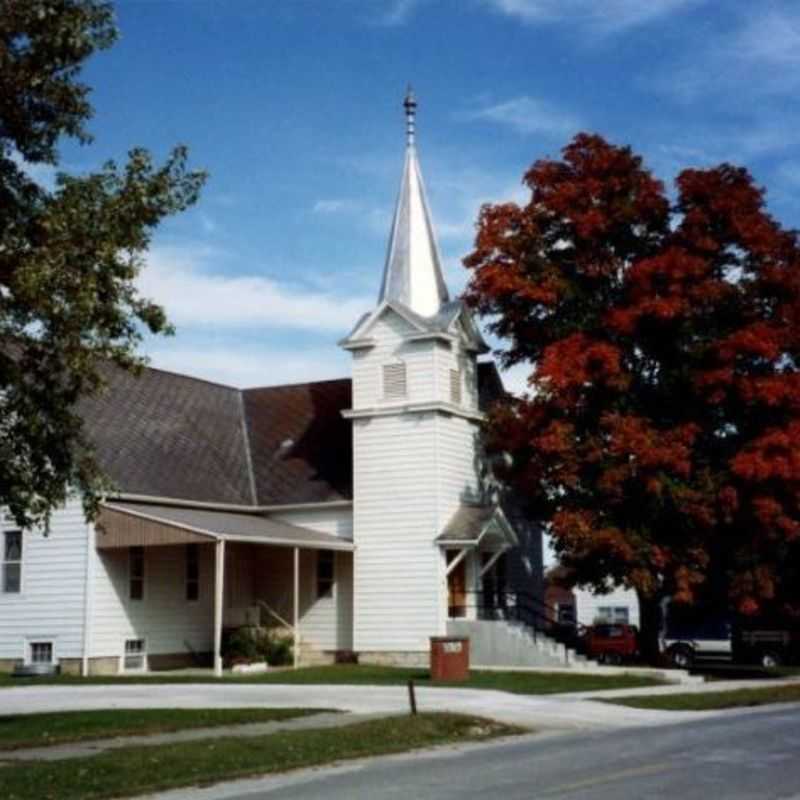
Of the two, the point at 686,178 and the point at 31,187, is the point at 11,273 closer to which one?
the point at 31,187

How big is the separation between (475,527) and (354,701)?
12.6 metres

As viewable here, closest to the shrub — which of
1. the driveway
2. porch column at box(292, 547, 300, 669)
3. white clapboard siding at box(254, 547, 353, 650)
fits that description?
porch column at box(292, 547, 300, 669)

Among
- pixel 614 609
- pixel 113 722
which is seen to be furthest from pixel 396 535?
pixel 614 609

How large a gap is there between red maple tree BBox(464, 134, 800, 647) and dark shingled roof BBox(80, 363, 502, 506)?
252 inches

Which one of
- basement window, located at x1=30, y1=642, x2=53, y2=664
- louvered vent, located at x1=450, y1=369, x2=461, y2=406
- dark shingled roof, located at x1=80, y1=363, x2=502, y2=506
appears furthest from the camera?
louvered vent, located at x1=450, y1=369, x2=461, y2=406

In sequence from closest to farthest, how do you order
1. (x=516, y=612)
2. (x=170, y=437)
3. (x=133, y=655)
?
(x=133, y=655) → (x=170, y=437) → (x=516, y=612)

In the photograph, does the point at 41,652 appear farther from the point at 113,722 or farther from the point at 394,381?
the point at 113,722

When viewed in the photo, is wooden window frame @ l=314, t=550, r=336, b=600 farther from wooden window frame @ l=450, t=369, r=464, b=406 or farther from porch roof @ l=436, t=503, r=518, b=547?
wooden window frame @ l=450, t=369, r=464, b=406

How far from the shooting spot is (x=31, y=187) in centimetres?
1664

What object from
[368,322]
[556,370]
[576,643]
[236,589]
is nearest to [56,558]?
[236,589]

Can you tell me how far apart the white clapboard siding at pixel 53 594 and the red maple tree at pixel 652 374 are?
455 inches

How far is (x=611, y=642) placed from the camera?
46.0 metres

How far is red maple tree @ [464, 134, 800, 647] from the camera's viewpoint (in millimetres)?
32344

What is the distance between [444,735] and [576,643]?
2461cm
